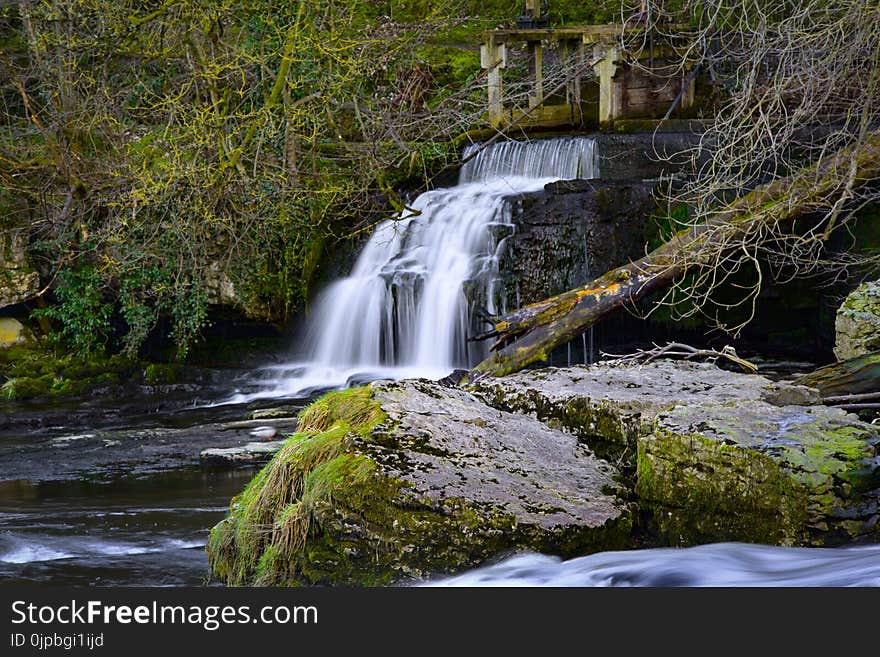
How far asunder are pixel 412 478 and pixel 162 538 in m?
2.43

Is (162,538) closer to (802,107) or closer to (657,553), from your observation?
(657,553)

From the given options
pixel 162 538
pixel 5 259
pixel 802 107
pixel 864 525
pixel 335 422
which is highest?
pixel 802 107

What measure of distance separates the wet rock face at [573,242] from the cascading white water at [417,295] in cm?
24

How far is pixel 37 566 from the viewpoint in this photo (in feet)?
18.6

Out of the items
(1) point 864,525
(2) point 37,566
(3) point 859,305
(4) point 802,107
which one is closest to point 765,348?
(3) point 859,305

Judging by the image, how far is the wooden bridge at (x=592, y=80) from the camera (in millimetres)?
14320

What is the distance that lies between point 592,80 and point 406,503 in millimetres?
13057

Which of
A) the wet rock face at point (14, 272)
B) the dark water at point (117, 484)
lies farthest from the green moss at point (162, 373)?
the wet rock face at point (14, 272)

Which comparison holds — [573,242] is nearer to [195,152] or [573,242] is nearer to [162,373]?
[195,152]

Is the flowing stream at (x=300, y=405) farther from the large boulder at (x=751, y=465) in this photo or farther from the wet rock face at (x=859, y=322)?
the wet rock face at (x=859, y=322)

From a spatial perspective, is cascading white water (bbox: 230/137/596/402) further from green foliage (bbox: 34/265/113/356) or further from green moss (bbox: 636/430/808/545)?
green moss (bbox: 636/430/808/545)

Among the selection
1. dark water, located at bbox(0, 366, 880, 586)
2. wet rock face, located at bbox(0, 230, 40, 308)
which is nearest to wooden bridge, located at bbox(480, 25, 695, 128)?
dark water, located at bbox(0, 366, 880, 586)

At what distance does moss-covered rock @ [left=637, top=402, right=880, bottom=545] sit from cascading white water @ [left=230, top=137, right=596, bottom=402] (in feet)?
22.7

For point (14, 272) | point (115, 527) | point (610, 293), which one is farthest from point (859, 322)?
point (14, 272)
